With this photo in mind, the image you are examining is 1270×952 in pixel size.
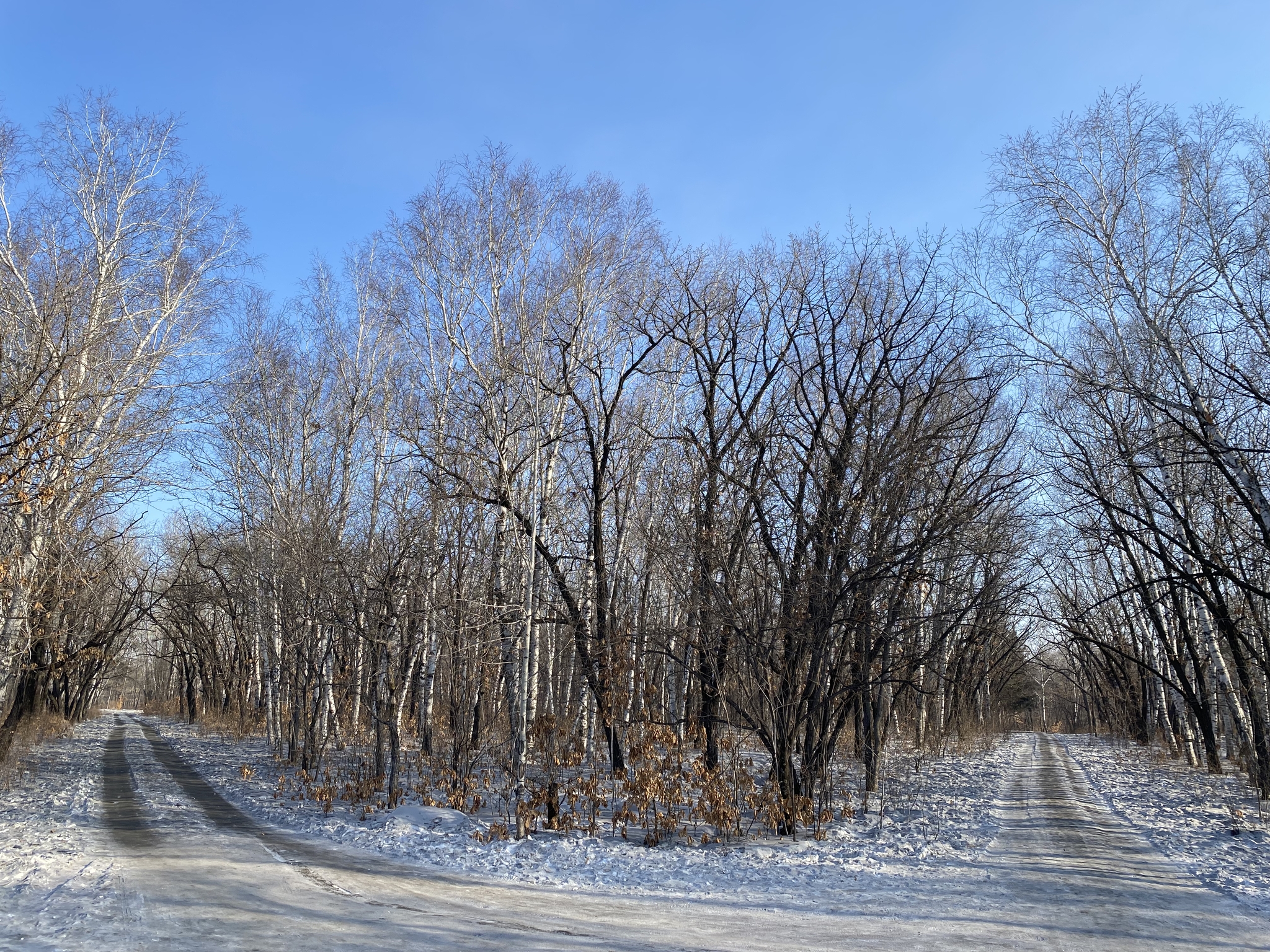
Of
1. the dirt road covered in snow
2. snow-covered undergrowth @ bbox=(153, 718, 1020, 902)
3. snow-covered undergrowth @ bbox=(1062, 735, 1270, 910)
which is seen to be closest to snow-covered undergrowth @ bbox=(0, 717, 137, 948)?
the dirt road covered in snow

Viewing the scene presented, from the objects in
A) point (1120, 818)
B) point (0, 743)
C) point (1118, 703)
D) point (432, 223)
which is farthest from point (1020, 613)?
point (1118, 703)

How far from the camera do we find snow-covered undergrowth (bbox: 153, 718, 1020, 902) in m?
8.08

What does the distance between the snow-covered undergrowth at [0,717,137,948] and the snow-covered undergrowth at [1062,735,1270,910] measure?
977cm

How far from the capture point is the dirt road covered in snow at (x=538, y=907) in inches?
226

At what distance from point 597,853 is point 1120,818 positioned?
8392mm

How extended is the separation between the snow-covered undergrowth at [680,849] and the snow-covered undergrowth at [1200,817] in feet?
7.16

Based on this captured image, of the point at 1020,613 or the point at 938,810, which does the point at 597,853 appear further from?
the point at 1020,613

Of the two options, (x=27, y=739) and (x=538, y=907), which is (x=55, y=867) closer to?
(x=538, y=907)

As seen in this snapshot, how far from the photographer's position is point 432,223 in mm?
13906

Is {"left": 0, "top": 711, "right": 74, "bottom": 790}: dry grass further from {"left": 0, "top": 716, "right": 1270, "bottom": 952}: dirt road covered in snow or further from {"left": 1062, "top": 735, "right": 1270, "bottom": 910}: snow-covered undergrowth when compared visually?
{"left": 1062, "top": 735, "right": 1270, "bottom": 910}: snow-covered undergrowth

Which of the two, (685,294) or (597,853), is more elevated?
(685,294)

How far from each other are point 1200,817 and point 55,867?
49.1 ft

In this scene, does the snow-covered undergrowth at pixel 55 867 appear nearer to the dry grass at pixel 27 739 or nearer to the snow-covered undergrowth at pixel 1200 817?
the dry grass at pixel 27 739

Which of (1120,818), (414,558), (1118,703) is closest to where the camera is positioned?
(1120,818)
